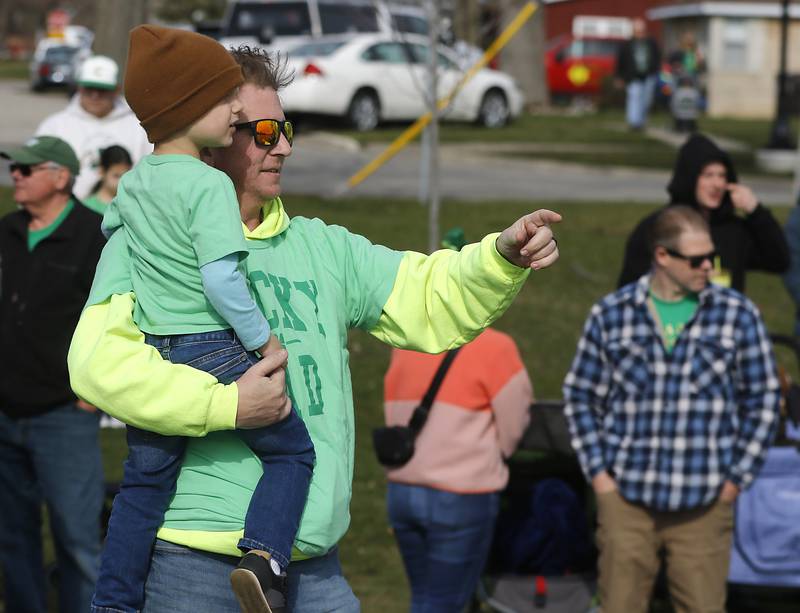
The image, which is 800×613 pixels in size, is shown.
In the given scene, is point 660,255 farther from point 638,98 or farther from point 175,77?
Answer: point 638,98

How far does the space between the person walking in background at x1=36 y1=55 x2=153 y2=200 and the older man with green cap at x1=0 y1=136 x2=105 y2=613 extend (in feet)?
5.93

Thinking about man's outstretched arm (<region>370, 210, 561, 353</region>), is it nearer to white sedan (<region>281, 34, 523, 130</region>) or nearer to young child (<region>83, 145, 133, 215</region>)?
young child (<region>83, 145, 133, 215</region>)

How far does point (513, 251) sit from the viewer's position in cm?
324

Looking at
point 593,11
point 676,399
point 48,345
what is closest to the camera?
point 676,399

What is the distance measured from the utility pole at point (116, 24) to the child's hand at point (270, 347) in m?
15.8

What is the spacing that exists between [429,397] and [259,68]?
2716 mm

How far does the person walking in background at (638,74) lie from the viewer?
29078 millimetres

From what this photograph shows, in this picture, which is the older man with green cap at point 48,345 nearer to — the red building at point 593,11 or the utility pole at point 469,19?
the utility pole at point 469,19

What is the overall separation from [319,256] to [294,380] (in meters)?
0.30

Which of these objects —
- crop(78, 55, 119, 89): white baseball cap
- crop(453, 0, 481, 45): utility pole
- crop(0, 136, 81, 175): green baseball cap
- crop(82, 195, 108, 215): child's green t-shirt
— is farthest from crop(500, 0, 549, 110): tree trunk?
crop(0, 136, 81, 175): green baseball cap

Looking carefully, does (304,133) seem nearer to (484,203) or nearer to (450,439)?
(484,203)

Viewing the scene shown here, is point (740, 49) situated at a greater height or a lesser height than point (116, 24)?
lesser

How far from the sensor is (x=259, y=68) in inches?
133

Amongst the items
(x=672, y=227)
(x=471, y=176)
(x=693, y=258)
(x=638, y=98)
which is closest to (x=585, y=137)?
(x=638, y=98)
